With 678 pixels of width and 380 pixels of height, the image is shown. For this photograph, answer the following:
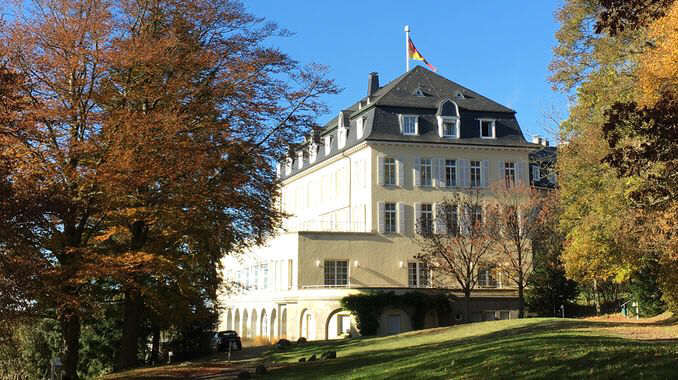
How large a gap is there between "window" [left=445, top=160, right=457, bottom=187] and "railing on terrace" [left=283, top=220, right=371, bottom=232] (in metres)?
6.31

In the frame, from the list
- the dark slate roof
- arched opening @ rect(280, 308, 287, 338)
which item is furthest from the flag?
arched opening @ rect(280, 308, 287, 338)

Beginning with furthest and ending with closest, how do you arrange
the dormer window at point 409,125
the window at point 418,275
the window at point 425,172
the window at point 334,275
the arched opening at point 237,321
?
the arched opening at point 237,321
the dormer window at point 409,125
the window at point 425,172
the window at point 418,275
the window at point 334,275

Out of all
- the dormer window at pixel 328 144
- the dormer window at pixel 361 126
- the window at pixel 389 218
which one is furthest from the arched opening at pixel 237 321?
the dormer window at pixel 361 126

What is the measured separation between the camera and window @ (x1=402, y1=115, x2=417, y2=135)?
50562mm

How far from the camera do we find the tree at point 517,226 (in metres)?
46.2

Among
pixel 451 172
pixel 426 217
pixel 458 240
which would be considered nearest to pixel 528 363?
pixel 458 240

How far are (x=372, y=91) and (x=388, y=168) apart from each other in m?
11.3

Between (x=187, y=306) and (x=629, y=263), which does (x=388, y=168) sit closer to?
(x=629, y=263)

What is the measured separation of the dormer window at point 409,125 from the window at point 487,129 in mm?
4577

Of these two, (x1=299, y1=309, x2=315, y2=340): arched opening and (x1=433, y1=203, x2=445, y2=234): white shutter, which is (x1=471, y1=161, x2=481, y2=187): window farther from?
(x1=299, y1=309, x2=315, y2=340): arched opening

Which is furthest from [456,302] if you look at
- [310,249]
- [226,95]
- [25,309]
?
[25,309]

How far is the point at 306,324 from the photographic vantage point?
4606cm

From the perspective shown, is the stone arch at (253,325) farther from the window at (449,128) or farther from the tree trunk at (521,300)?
the tree trunk at (521,300)

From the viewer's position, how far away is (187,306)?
83.7ft
